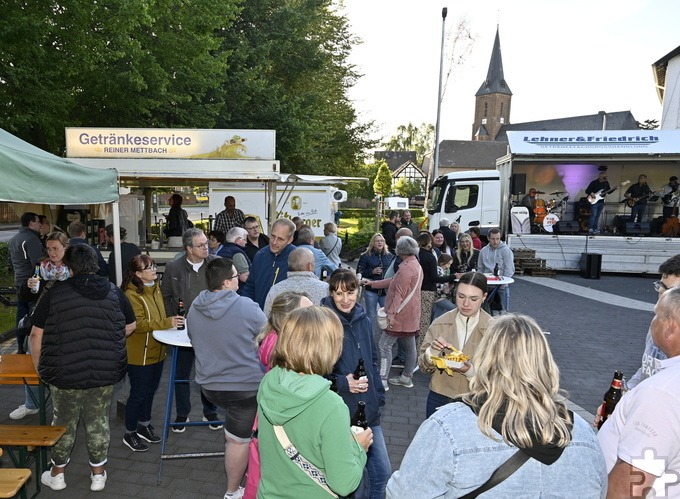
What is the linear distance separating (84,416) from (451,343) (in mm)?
2677

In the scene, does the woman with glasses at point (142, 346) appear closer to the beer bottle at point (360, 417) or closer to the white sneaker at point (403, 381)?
the beer bottle at point (360, 417)

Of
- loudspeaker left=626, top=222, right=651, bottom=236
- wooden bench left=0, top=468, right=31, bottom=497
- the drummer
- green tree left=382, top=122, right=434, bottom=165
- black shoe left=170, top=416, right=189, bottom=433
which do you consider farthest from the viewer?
green tree left=382, top=122, right=434, bottom=165

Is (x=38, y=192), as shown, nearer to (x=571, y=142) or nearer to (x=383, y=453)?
(x=383, y=453)

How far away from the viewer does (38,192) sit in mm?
3865

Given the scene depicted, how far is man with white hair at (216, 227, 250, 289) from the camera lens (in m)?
5.34

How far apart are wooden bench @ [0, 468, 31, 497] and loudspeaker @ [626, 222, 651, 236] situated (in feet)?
53.5

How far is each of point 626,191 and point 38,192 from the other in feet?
57.8

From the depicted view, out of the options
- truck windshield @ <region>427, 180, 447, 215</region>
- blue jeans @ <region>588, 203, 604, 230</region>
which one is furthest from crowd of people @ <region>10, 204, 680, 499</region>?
blue jeans @ <region>588, 203, 604, 230</region>

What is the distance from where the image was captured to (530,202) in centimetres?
1553

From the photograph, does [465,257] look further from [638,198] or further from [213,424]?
[638,198]

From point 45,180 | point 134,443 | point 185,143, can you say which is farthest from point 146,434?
point 185,143

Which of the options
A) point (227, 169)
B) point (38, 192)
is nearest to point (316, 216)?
point (227, 169)

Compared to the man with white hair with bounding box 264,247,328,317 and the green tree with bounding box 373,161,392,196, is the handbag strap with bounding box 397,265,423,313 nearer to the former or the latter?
the man with white hair with bounding box 264,247,328,317

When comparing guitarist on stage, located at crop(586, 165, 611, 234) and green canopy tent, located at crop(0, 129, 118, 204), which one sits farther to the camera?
guitarist on stage, located at crop(586, 165, 611, 234)
